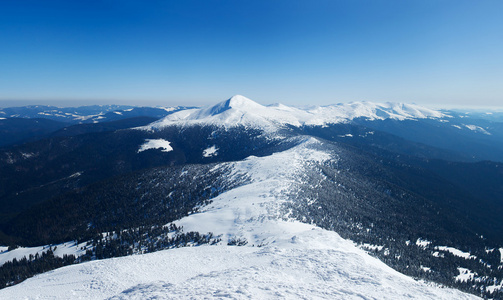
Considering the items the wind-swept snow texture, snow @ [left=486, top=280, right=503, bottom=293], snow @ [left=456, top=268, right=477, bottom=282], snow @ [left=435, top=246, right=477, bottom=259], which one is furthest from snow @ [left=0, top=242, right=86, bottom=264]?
snow @ [left=435, top=246, right=477, bottom=259]

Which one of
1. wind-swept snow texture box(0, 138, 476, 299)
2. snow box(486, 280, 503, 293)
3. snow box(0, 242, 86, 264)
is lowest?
snow box(0, 242, 86, 264)

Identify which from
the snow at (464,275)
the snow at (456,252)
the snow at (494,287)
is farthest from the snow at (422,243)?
the snow at (494,287)

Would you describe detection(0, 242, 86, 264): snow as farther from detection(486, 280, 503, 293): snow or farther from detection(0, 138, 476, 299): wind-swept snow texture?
detection(486, 280, 503, 293): snow

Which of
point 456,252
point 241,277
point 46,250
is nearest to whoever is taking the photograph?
point 241,277

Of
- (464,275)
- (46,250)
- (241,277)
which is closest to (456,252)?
(464,275)

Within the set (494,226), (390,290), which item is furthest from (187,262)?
(494,226)

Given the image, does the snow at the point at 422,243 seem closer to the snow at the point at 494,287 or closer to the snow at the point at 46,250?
the snow at the point at 494,287

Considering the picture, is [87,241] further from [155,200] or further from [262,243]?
[262,243]

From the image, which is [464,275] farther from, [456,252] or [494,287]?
[456,252]
